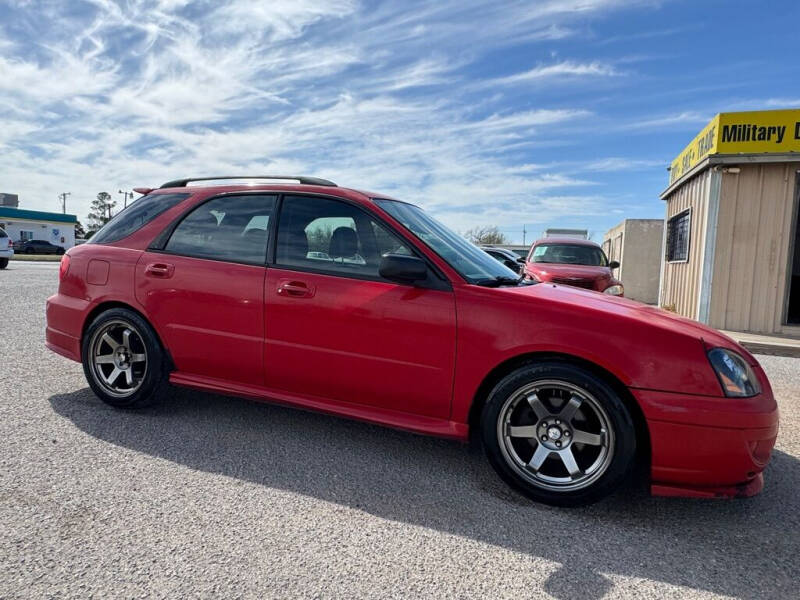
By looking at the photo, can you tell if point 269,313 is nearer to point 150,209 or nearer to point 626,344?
point 150,209

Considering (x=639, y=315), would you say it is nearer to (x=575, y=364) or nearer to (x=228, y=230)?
(x=575, y=364)

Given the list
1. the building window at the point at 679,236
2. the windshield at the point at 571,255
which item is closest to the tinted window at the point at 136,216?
the windshield at the point at 571,255

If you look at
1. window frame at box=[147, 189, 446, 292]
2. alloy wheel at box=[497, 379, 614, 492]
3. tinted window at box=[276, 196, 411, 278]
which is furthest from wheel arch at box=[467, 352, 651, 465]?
tinted window at box=[276, 196, 411, 278]

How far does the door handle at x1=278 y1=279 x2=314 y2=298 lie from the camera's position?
10.8 feet

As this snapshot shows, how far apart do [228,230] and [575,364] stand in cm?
246

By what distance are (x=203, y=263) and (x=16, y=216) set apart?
63.9m

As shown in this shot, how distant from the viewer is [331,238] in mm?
3453

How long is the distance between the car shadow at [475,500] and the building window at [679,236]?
794 centimetres

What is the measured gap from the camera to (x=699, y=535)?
8.38ft

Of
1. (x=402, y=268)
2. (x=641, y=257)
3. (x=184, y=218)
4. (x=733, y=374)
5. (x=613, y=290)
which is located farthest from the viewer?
(x=641, y=257)

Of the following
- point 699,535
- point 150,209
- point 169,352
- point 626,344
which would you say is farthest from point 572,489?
point 150,209

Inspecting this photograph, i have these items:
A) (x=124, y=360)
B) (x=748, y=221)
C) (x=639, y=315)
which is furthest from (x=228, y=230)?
(x=748, y=221)

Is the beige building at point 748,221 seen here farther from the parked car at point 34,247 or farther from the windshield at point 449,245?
the parked car at point 34,247

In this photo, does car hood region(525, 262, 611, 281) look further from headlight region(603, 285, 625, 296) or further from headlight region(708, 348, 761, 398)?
headlight region(708, 348, 761, 398)
